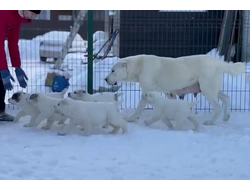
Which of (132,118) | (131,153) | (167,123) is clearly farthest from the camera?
(132,118)

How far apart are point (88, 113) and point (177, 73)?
193 cm

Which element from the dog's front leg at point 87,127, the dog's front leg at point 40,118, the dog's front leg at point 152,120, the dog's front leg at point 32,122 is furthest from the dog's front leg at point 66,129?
the dog's front leg at point 152,120

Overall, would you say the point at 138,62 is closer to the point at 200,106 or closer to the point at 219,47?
the point at 200,106

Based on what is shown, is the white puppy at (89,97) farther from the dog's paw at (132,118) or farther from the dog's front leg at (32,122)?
the dog's front leg at (32,122)

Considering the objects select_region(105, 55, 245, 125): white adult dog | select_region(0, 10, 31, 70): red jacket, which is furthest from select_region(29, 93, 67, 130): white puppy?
select_region(105, 55, 245, 125): white adult dog

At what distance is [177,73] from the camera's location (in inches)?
307

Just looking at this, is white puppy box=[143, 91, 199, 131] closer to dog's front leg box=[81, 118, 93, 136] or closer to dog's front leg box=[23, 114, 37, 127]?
dog's front leg box=[81, 118, 93, 136]

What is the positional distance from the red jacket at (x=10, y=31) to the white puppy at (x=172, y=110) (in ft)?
7.15

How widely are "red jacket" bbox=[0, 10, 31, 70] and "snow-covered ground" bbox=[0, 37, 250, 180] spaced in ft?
3.16

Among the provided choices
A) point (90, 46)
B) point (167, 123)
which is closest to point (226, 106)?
point (167, 123)

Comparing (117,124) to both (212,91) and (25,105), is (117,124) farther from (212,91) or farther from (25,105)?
(212,91)

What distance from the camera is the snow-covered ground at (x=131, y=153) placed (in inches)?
191
